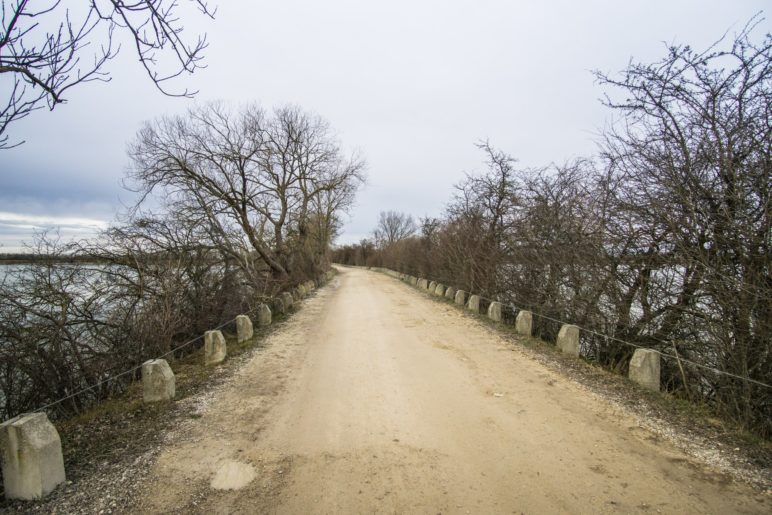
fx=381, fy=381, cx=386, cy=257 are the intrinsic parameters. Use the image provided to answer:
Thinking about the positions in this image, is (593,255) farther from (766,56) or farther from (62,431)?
(62,431)

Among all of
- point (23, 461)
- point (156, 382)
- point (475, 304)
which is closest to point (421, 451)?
point (23, 461)

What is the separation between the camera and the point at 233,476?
335 cm

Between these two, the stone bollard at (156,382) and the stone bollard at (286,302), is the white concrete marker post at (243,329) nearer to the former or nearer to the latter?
the stone bollard at (156,382)

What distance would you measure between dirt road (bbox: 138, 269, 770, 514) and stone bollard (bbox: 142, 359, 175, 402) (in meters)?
0.54

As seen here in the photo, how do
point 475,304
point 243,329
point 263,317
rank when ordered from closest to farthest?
point 243,329, point 263,317, point 475,304

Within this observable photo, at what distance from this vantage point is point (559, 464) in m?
3.50

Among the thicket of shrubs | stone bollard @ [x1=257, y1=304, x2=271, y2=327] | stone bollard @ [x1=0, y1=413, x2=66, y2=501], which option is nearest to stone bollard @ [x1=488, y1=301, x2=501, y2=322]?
the thicket of shrubs

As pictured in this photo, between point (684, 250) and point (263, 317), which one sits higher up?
point (684, 250)

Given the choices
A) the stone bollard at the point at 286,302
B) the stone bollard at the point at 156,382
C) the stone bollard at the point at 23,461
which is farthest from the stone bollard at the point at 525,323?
the stone bollard at the point at 23,461

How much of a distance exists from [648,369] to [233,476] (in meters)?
5.47

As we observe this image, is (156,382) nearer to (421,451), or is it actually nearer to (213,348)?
(213,348)

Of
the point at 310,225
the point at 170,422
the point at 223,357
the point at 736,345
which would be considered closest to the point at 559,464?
the point at 736,345

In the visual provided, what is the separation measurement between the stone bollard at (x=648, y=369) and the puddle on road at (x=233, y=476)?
5.25 m

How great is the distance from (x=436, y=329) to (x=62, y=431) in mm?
7380
